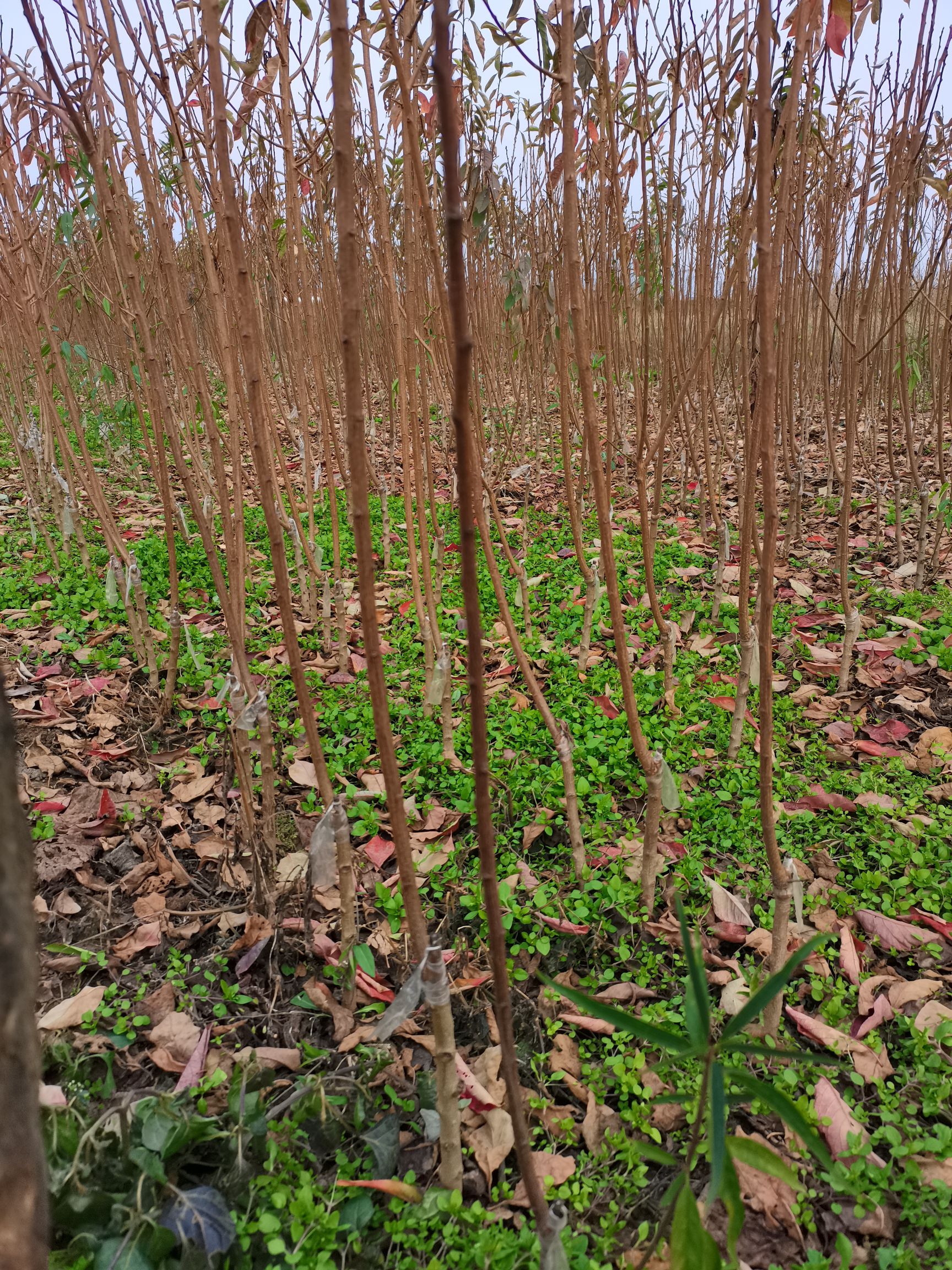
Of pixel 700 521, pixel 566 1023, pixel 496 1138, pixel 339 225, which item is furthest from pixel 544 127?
pixel 496 1138

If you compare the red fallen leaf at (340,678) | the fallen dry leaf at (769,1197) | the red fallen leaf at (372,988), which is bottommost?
the fallen dry leaf at (769,1197)

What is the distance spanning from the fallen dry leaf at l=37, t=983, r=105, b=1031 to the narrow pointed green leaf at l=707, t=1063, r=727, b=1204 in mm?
1064

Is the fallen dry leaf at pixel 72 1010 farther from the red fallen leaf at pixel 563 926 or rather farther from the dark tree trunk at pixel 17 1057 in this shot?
the dark tree trunk at pixel 17 1057

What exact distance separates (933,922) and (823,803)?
376mm

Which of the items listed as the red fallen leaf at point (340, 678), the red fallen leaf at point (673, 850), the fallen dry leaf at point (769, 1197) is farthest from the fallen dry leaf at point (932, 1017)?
the red fallen leaf at point (340, 678)

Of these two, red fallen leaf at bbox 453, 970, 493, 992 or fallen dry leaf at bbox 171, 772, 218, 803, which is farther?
fallen dry leaf at bbox 171, 772, 218, 803

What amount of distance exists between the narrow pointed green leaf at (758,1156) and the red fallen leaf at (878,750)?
58.4 inches

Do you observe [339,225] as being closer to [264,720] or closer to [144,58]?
[264,720]

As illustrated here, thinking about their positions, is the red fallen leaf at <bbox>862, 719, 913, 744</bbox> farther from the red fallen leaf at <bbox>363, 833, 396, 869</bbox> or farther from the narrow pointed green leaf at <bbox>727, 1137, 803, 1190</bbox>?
the narrow pointed green leaf at <bbox>727, 1137, 803, 1190</bbox>

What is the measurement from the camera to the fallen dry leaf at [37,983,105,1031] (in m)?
1.21

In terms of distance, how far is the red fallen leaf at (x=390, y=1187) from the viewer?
999 millimetres

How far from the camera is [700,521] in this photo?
3504 mm

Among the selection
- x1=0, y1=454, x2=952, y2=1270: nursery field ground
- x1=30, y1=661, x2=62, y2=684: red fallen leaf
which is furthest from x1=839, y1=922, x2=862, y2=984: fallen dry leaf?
x1=30, y1=661, x2=62, y2=684: red fallen leaf

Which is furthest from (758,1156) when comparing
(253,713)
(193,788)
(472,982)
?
(193,788)
